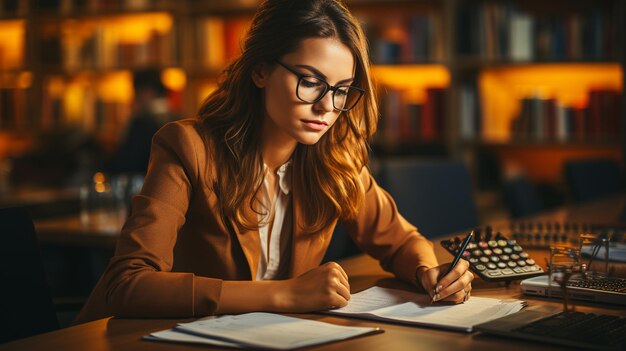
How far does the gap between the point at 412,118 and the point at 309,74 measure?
10.7 ft

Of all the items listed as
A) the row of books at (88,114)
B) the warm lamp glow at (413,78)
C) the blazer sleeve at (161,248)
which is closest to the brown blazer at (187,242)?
the blazer sleeve at (161,248)

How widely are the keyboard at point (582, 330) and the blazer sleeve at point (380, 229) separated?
0.53 metres

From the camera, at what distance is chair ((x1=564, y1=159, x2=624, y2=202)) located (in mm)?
3713

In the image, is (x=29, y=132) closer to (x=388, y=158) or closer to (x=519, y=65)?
(x=388, y=158)

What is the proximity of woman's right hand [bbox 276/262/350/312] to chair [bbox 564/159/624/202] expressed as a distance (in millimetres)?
2621

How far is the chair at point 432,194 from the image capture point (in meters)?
2.46

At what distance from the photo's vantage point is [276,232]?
5.53ft

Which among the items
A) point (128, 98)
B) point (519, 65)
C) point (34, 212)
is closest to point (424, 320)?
point (34, 212)

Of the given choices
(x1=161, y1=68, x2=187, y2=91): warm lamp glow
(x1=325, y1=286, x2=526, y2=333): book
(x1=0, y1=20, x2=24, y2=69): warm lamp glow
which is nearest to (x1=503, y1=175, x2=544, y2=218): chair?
(x1=325, y1=286, x2=526, y2=333): book

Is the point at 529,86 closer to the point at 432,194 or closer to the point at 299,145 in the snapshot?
the point at 432,194

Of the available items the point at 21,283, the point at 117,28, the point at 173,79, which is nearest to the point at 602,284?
the point at 21,283

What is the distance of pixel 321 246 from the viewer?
171 cm

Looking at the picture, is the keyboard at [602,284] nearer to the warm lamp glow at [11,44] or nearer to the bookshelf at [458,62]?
the bookshelf at [458,62]

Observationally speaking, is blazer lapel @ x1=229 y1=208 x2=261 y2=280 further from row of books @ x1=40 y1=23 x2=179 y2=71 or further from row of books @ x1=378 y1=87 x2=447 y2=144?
row of books @ x1=40 y1=23 x2=179 y2=71
